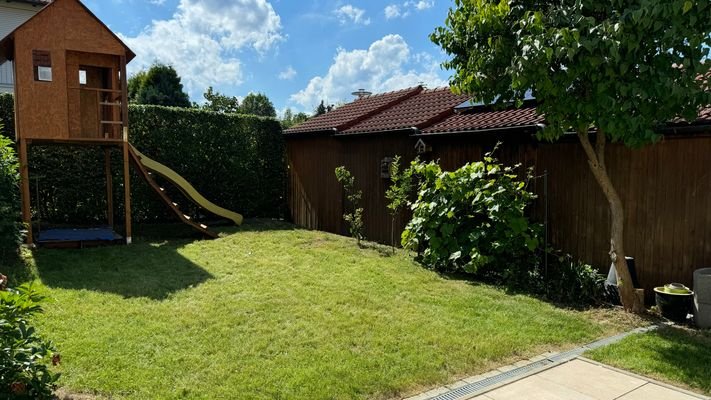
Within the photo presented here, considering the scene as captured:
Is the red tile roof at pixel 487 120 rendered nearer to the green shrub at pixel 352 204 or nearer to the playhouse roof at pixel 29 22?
the green shrub at pixel 352 204

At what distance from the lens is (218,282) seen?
6789mm

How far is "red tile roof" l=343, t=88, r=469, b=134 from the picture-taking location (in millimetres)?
10312

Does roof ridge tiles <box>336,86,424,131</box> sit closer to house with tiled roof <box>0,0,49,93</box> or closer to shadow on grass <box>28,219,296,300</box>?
shadow on grass <box>28,219,296,300</box>

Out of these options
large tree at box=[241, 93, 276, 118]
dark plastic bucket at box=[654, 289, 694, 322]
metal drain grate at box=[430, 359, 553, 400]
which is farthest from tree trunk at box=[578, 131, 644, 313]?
large tree at box=[241, 93, 276, 118]

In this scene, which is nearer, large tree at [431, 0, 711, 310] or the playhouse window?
large tree at [431, 0, 711, 310]

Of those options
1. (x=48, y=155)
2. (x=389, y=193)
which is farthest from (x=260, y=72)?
(x=389, y=193)

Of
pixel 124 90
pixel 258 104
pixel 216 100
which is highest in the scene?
pixel 258 104

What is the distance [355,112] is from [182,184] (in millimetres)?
5297

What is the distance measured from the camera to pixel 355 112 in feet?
44.7

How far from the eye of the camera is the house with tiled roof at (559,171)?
19.7 ft

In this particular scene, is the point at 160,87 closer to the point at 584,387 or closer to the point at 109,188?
the point at 109,188

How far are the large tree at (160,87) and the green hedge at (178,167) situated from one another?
53.1ft

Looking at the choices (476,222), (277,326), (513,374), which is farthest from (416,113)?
(513,374)

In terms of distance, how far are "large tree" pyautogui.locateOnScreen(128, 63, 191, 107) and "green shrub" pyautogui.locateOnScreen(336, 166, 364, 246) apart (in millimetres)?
19847
